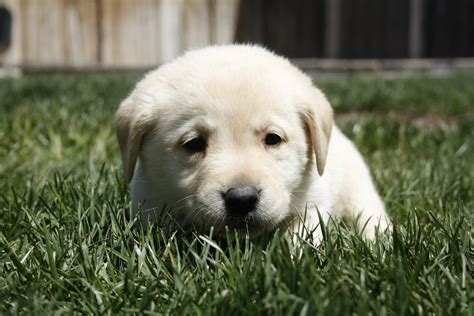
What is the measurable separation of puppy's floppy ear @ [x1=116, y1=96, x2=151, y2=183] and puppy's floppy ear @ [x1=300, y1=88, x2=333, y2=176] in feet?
2.40

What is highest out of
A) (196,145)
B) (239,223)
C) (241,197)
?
(196,145)

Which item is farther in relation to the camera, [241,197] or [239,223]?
[239,223]

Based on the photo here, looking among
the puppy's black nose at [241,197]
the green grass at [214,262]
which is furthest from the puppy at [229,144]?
the green grass at [214,262]

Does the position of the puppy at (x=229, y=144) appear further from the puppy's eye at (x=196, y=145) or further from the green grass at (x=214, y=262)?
the green grass at (x=214, y=262)

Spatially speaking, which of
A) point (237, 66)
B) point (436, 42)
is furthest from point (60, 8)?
point (237, 66)

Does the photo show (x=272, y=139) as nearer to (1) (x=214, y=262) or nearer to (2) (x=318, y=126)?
(2) (x=318, y=126)

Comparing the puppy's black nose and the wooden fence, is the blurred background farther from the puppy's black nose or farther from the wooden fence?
the puppy's black nose

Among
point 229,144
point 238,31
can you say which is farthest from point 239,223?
point 238,31

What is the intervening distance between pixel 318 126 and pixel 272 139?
25cm

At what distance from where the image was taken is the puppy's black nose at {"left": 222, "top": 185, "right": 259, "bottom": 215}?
257cm

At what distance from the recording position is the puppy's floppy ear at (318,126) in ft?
9.95

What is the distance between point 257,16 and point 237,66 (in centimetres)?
1440

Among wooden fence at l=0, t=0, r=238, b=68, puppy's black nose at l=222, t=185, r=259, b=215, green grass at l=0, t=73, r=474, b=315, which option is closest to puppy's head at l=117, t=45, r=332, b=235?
puppy's black nose at l=222, t=185, r=259, b=215

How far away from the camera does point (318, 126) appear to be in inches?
121
